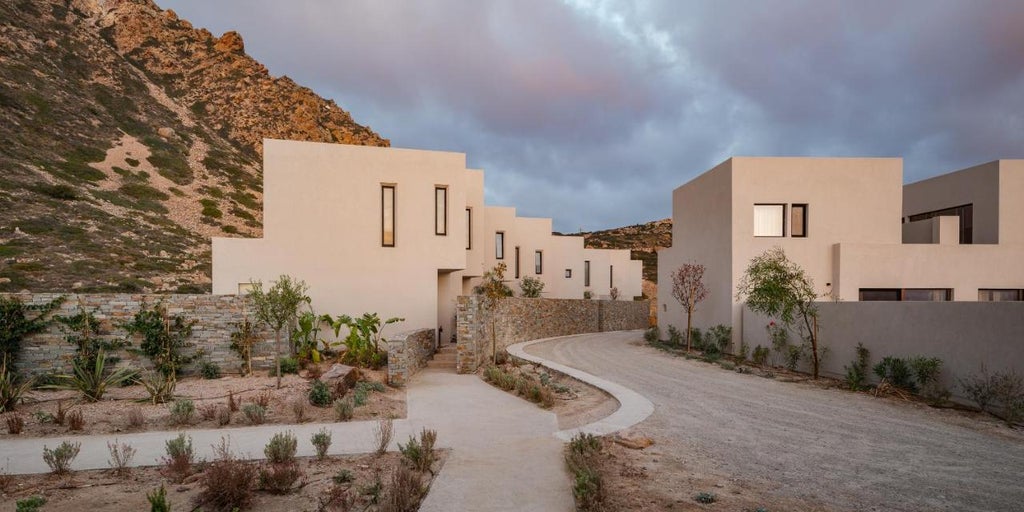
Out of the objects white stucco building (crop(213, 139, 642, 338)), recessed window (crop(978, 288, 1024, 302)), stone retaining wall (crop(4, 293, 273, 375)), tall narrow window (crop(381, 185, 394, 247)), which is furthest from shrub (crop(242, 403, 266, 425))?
recessed window (crop(978, 288, 1024, 302))

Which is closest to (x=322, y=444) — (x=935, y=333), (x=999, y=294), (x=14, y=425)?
(x=14, y=425)

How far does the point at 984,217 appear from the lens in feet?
62.2

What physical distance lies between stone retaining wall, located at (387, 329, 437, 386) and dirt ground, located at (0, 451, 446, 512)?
5.67 metres

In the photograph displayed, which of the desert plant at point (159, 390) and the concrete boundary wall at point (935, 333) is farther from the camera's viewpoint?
the desert plant at point (159, 390)

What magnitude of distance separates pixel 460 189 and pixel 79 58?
57948mm

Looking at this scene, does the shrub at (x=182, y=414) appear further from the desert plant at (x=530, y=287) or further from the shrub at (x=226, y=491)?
the desert plant at (x=530, y=287)

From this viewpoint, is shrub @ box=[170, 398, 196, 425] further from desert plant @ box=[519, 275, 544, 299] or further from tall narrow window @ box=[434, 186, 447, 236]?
desert plant @ box=[519, 275, 544, 299]

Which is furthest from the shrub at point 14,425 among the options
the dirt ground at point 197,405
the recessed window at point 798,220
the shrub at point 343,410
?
the recessed window at point 798,220

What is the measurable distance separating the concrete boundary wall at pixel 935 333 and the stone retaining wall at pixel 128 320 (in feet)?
49.9

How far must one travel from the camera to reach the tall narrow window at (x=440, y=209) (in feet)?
57.7

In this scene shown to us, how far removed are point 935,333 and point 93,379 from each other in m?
17.6

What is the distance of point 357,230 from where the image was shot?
653 inches

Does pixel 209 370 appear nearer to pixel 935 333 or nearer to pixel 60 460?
pixel 60 460

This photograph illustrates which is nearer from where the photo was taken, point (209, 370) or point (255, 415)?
point (255, 415)
